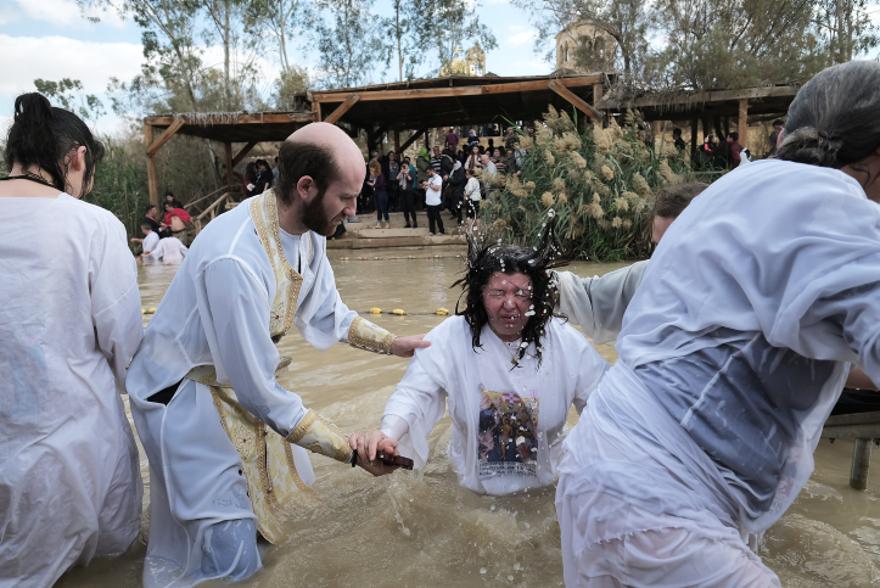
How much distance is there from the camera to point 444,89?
15172 millimetres

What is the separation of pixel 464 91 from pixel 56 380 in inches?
545

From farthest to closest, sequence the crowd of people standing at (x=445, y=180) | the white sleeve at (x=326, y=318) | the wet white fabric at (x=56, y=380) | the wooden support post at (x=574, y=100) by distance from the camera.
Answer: the wooden support post at (x=574, y=100)
the crowd of people standing at (x=445, y=180)
the white sleeve at (x=326, y=318)
the wet white fabric at (x=56, y=380)

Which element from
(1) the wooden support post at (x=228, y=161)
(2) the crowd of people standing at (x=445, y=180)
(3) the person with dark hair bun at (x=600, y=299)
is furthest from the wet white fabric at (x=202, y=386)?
(1) the wooden support post at (x=228, y=161)

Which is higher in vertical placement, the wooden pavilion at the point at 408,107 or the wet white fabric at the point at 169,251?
the wooden pavilion at the point at 408,107

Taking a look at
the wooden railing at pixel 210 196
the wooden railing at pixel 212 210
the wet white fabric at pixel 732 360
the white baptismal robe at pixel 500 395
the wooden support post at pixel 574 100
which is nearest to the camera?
the wet white fabric at pixel 732 360

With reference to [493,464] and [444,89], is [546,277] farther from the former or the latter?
[444,89]

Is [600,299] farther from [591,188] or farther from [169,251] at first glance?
[169,251]

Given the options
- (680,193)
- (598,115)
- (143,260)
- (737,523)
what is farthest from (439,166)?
(737,523)

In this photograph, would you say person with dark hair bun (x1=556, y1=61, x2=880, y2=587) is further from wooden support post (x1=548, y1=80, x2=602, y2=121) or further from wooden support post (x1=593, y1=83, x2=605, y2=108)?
wooden support post (x1=593, y1=83, x2=605, y2=108)

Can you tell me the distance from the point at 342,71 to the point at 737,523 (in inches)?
1379

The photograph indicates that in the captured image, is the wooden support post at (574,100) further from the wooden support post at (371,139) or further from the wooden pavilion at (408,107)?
the wooden support post at (371,139)

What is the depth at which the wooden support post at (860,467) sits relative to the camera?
3207 mm

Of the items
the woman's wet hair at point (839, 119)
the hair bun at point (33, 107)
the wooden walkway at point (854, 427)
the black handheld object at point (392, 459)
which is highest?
the hair bun at point (33, 107)

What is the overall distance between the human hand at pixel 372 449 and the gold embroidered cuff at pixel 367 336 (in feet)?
2.22
